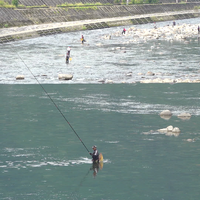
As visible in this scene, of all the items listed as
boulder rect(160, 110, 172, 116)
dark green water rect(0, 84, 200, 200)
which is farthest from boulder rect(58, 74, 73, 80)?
boulder rect(160, 110, 172, 116)

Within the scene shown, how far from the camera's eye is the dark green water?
22000 mm

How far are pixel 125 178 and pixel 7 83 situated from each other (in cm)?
2577

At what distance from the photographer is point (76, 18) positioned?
11338cm

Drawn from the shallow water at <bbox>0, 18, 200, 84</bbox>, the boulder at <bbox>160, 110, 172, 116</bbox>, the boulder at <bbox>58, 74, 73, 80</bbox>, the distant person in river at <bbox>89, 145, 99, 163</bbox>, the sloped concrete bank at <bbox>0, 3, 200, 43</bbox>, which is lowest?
the distant person in river at <bbox>89, 145, 99, 163</bbox>

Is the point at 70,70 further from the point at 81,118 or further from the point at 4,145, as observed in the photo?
the point at 4,145

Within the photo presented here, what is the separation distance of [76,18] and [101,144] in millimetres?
86879

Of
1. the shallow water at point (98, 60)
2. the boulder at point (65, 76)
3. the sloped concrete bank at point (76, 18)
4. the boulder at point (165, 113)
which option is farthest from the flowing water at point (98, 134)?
the sloped concrete bank at point (76, 18)

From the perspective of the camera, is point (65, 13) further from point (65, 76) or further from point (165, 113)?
point (165, 113)

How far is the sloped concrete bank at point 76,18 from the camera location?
9181 centimetres

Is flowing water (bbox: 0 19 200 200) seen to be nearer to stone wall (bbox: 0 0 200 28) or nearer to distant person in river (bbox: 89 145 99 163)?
distant person in river (bbox: 89 145 99 163)

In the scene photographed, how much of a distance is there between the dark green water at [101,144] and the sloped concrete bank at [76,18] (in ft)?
138

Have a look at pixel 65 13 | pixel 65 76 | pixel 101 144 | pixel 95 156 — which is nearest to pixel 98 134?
pixel 101 144

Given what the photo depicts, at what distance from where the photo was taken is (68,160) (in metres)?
25.9

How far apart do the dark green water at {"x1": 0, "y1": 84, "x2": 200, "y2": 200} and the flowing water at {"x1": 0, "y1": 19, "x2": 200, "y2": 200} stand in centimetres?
4
